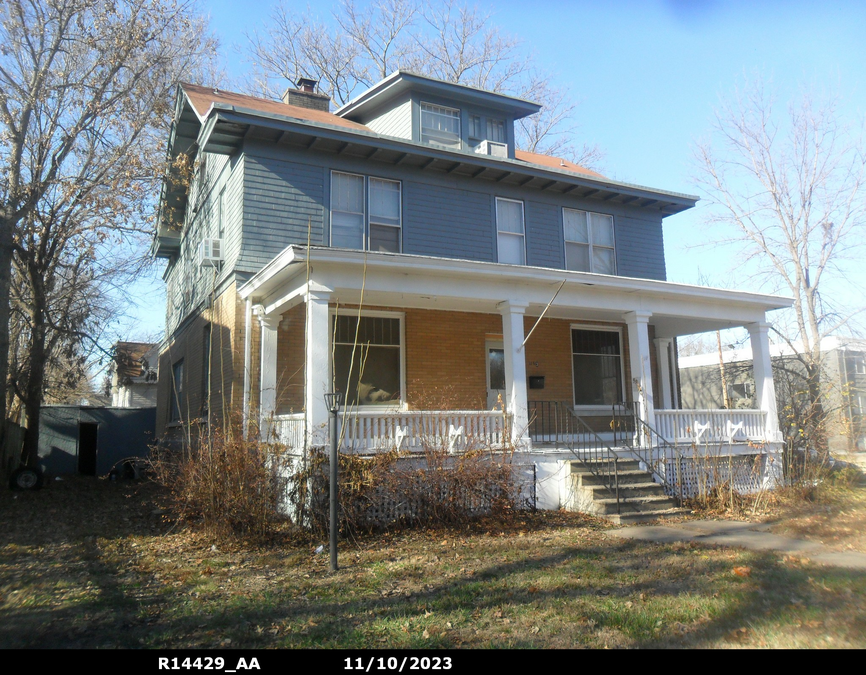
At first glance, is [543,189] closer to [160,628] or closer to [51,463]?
[160,628]

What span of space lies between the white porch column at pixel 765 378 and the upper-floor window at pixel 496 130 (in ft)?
23.3

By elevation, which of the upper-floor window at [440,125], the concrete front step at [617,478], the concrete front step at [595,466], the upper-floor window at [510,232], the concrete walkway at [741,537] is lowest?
the concrete walkway at [741,537]

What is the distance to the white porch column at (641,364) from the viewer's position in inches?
481

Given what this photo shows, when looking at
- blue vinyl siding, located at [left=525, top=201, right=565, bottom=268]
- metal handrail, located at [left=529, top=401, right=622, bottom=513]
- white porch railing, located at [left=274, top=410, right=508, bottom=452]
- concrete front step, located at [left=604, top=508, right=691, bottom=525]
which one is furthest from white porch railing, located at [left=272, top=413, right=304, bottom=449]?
blue vinyl siding, located at [left=525, top=201, right=565, bottom=268]

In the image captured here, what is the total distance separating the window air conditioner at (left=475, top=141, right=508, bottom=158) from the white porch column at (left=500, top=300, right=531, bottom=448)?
542 centimetres

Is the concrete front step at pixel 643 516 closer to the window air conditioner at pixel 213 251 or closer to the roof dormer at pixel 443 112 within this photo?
the roof dormer at pixel 443 112

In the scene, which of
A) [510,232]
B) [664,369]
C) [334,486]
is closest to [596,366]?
[664,369]

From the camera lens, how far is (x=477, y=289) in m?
11.3

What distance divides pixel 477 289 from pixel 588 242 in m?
5.46

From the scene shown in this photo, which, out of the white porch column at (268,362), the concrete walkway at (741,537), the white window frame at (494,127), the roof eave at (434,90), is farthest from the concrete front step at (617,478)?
the roof eave at (434,90)

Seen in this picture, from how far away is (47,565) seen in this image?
25.7 feet

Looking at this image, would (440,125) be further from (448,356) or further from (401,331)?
(448,356)

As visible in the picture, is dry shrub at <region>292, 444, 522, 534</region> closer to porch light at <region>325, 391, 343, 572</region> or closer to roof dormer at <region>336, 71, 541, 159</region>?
porch light at <region>325, 391, 343, 572</region>

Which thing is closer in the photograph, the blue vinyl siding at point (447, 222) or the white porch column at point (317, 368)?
the white porch column at point (317, 368)
